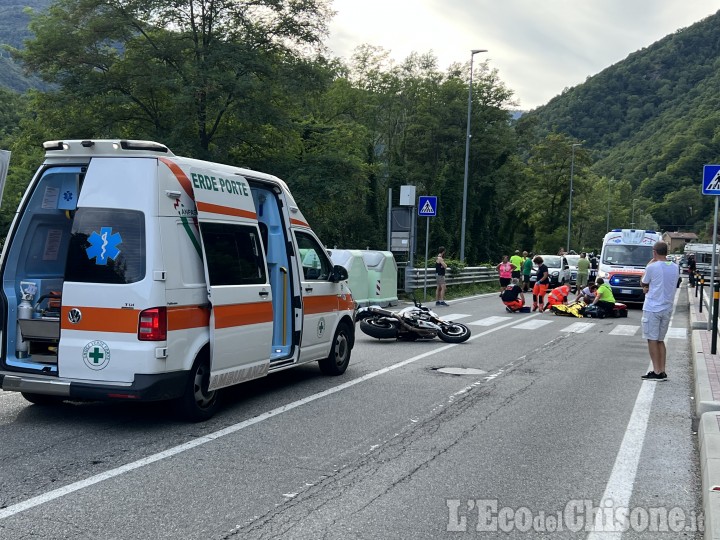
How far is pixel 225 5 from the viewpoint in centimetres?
3198

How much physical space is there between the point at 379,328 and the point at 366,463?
7.73 m

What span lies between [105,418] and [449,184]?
4983 centimetres

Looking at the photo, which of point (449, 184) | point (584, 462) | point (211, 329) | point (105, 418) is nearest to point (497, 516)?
point (584, 462)

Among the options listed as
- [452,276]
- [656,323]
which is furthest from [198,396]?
[452,276]

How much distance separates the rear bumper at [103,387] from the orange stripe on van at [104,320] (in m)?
0.46

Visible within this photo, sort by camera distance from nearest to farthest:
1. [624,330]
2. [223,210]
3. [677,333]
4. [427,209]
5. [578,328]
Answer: [223,210], [677,333], [624,330], [578,328], [427,209]

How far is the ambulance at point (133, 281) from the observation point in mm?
6535

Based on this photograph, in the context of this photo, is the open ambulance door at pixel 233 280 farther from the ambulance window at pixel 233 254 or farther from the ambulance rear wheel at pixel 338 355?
the ambulance rear wheel at pixel 338 355

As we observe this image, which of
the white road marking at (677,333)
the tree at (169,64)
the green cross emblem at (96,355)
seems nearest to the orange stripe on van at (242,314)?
the green cross emblem at (96,355)

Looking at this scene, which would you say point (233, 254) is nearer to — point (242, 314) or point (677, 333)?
point (242, 314)

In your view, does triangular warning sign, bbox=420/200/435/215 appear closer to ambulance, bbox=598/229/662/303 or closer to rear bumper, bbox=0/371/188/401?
ambulance, bbox=598/229/662/303

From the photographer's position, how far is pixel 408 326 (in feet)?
46.0

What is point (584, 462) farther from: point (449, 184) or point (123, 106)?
point (449, 184)

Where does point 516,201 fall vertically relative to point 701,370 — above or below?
above
